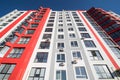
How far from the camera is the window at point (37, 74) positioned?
20.7 m

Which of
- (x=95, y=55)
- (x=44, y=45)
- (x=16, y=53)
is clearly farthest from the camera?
(x=44, y=45)

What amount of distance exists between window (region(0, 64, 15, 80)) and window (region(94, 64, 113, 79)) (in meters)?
13.6

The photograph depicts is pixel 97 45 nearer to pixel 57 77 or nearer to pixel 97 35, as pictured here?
pixel 97 35

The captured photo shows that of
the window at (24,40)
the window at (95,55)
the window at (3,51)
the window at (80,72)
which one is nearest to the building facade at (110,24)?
the window at (95,55)

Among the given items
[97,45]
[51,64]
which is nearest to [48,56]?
[51,64]

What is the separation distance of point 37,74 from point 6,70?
4.69 m

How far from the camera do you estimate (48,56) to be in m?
25.3

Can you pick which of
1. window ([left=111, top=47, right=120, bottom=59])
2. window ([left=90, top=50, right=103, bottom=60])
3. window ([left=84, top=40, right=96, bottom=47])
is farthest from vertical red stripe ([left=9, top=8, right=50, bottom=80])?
window ([left=111, top=47, right=120, bottom=59])

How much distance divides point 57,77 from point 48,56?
5.49 meters

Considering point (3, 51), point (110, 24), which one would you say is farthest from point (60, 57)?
point (110, 24)

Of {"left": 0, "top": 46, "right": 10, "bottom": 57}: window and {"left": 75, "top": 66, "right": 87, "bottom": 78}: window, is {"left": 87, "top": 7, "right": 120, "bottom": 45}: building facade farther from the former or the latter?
{"left": 0, "top": 46, "right": 10, "bottom": 57}: window

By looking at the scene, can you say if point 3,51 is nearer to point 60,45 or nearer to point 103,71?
point 60,45

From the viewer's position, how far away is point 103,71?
22297 millimetres

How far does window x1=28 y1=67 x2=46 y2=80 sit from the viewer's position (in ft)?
67.8
